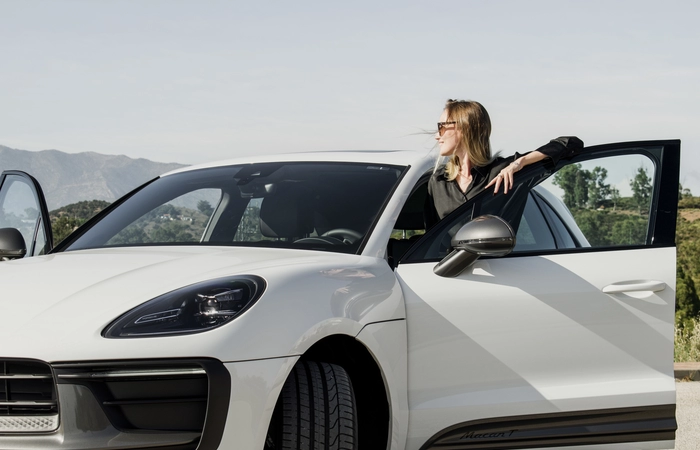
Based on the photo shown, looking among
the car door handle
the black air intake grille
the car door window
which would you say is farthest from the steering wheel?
the car door window

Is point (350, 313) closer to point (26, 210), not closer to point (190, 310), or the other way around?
point (190, 310)

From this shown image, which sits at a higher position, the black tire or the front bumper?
the front bumper

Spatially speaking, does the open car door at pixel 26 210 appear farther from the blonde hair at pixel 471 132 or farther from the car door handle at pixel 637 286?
the car door handle at pixel 637 286

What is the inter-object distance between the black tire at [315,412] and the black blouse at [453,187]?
49.2 inches

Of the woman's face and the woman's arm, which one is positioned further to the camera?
the woman's face

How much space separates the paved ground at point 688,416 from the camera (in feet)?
18.3

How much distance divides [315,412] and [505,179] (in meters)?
1.50

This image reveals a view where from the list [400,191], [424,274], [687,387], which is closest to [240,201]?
[400,191]

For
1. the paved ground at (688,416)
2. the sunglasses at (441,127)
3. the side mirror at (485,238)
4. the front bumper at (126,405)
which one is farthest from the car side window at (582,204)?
the paved ground at (688,416)

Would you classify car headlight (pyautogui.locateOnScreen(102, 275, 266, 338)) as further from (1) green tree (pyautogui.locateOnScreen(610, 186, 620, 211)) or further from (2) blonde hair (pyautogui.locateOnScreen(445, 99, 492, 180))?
(1) green tree (pyautogui.locateOnScreen(610, 186, 620, 211))

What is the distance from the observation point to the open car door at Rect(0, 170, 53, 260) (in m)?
5.46

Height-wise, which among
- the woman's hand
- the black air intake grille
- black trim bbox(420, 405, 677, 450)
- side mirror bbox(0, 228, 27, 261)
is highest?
the woman's hand

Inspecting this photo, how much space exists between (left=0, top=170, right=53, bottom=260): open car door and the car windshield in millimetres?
1031

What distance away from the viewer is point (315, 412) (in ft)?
9.91
